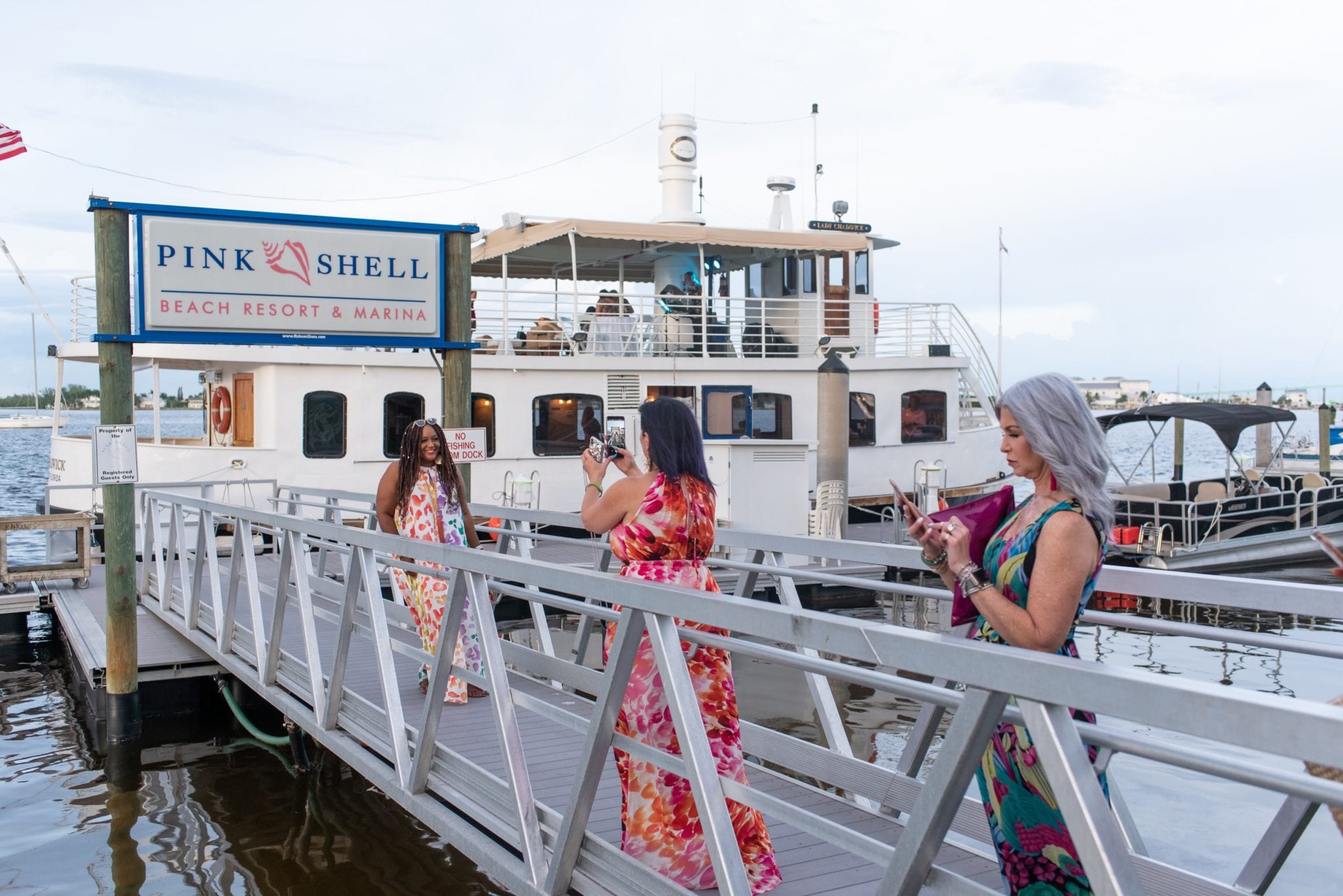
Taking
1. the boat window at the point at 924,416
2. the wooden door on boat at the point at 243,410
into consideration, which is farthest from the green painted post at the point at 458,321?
the boat window at the point at 924,416

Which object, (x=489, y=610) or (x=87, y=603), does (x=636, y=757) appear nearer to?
(x=489, y=610)

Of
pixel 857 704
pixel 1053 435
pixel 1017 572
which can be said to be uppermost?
pixel 1053 435

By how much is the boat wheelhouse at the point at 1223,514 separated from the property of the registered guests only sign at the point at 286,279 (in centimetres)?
1121

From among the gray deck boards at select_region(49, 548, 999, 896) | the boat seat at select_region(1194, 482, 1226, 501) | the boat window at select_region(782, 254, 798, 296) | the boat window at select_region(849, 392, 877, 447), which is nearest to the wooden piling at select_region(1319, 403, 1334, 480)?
the boat seat at select_region(1194, 482, 1226, 501)

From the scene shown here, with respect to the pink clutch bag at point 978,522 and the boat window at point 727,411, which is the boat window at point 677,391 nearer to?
the boat window at point 727,411

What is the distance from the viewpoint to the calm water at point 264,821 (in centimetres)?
620

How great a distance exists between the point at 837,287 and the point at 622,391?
514 centimetres

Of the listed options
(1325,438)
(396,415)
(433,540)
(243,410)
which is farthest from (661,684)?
(1325,438)

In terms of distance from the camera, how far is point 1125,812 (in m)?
3.65

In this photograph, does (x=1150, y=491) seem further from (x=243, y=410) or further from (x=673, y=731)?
(x=673, y=731)

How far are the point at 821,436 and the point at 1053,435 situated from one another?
12550mm

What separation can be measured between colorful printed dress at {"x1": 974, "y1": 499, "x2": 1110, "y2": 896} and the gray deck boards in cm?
77

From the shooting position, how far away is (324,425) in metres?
14.7

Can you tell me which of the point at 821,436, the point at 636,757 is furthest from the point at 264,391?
the point at 636,757
